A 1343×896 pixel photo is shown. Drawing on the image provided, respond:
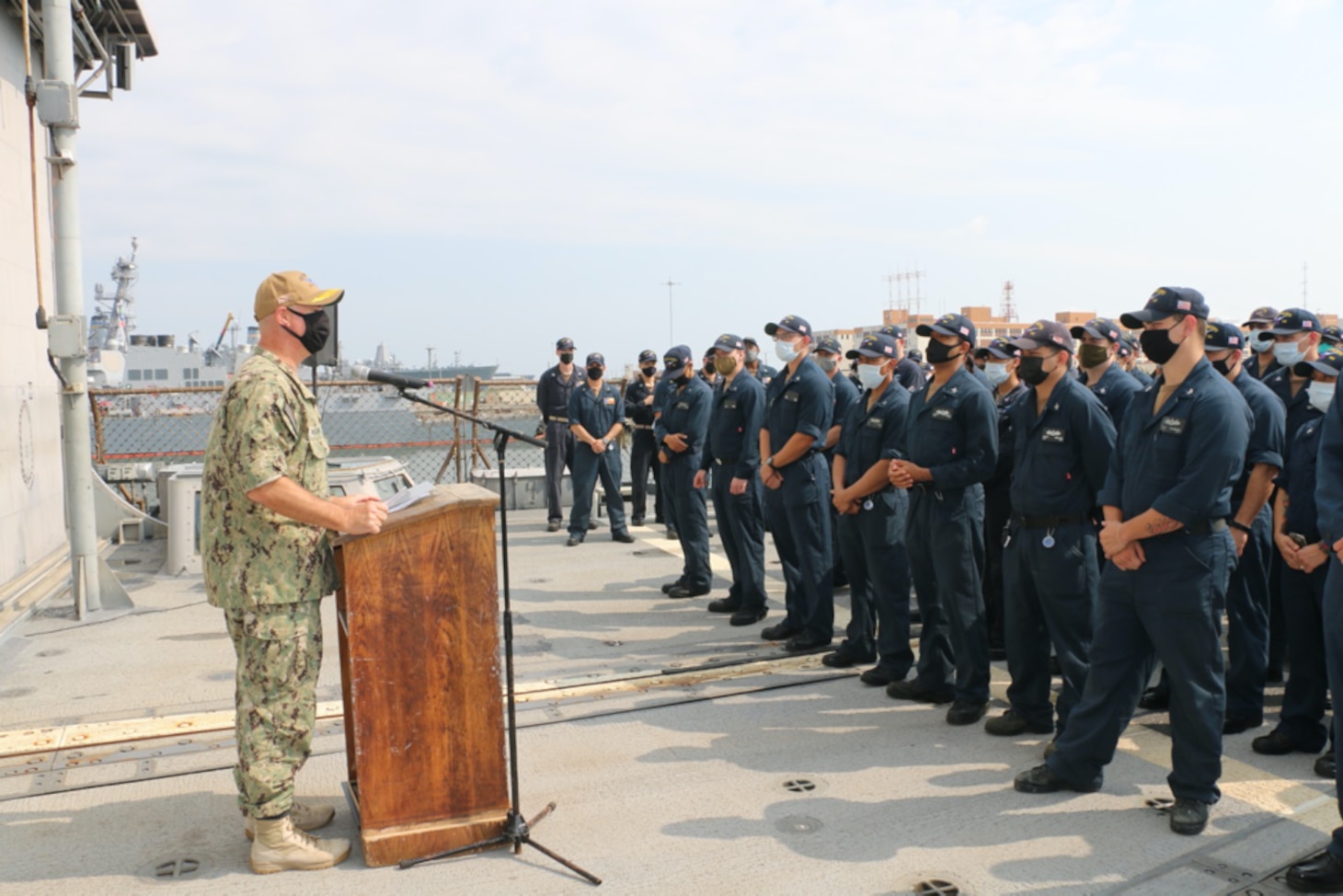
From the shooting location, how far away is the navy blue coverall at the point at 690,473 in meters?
7.82

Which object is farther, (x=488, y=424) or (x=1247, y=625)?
(x=1247, y=625)

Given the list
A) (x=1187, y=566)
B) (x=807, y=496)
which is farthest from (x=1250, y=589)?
(x=807, y=496)

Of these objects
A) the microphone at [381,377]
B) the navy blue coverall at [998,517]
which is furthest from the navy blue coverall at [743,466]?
the microphone at [381,377]

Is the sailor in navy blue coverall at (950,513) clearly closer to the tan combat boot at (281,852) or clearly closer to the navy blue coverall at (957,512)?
the navy blue coverall at (957,512)

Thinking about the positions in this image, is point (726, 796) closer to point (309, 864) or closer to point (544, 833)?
point (544, 833)

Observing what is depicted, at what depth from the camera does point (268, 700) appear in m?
3.37

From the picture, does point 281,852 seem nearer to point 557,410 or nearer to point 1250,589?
point 1250,589

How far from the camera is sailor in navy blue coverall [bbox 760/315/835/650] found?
6.19 meters

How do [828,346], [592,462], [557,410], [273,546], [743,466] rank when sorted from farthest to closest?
1. [557,410]
2. [592,462]
3. [743,466]
4. [828,346]
5. [273,546]

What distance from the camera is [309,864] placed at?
343 cm

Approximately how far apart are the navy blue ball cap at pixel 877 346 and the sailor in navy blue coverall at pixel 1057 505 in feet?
3.42

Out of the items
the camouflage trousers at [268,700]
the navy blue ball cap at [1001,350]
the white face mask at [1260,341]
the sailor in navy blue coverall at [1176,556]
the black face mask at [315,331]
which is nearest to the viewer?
the camouflage trousers at [268,700]

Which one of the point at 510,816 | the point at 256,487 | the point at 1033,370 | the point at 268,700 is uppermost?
the point at 1033,370

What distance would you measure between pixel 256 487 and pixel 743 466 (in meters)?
4.24
